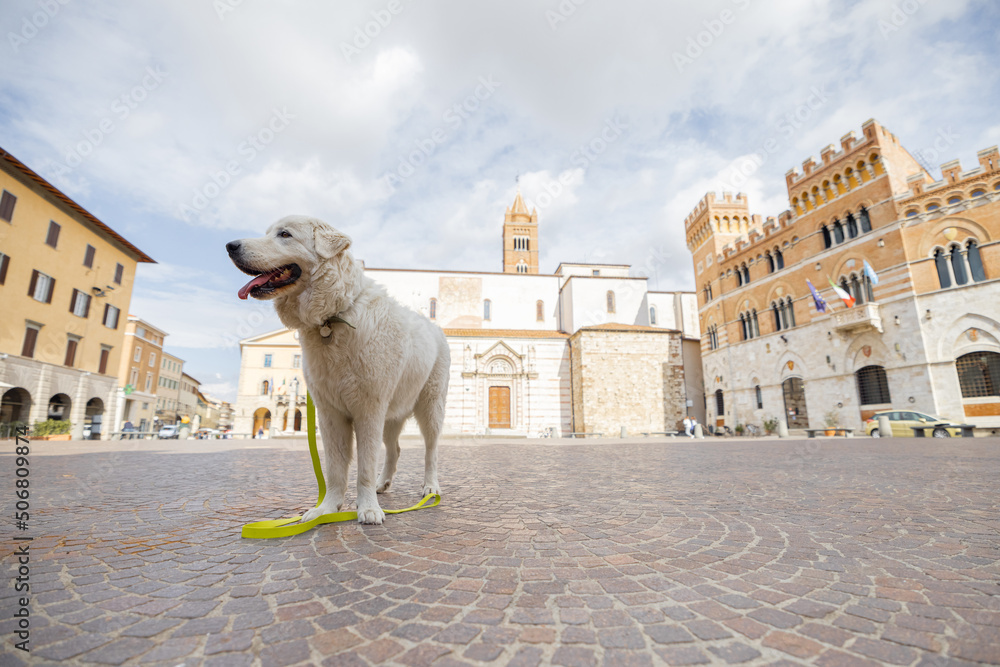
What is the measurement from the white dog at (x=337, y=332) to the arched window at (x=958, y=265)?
85.0 ft

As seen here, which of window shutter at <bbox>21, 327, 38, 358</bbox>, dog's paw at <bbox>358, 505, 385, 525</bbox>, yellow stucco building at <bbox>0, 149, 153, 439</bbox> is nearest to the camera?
dog's paw at <bbox>358, 505, 385, 525</bbox>

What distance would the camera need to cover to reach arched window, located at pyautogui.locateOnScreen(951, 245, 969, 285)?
60.1 ft

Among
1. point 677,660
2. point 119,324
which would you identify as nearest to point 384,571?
point 677,660

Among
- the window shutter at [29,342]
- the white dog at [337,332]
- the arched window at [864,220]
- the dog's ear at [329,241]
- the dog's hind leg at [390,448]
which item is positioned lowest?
the dog's hind leg at [390,448]

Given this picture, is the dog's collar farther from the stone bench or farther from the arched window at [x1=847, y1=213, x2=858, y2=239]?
the arched window at [x1=847, y1=213, x2=858, y2=239]

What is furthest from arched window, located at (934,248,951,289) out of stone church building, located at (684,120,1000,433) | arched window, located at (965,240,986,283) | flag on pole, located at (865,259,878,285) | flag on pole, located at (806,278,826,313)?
flag on pole, located at (806,278,826,313)

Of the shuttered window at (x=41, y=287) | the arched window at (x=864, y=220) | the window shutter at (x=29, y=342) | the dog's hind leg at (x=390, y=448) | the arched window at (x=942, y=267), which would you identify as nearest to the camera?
the dog's hind leg at (x=390, y=448)

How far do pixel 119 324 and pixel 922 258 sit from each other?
44881 millimetres

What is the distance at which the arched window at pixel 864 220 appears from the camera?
21456 millimetres

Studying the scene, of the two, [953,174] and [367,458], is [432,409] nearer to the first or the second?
[367,458]

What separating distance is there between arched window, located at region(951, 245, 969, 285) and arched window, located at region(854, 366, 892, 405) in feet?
15.9

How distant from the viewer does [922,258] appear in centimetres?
1927

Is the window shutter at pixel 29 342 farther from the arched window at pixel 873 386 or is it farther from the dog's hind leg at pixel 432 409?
the arched window at pixel 873 386

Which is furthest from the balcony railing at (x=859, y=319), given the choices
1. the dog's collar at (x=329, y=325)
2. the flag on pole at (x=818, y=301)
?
the dog's collar at (x=329, y=325)
